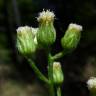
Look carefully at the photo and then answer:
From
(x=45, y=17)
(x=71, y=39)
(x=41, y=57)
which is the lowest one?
(x=71, y=39)

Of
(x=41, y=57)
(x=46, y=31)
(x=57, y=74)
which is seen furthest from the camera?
(x=41, y=57)

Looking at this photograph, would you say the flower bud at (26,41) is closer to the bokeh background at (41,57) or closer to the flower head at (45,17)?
the flower head at (45,17)

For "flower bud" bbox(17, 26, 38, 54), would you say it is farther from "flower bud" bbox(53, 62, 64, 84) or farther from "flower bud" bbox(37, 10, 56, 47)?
"flower bud" bbox(53, 62, 64, 84)

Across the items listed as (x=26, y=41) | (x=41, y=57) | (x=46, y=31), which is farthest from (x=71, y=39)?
(x=41, y=57)

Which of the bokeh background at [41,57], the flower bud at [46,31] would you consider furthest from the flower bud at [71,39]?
the bokeh background at [41,57]

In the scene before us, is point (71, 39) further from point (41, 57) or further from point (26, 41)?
point (41, 57)

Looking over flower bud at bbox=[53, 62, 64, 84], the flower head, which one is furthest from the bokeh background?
the flower head
